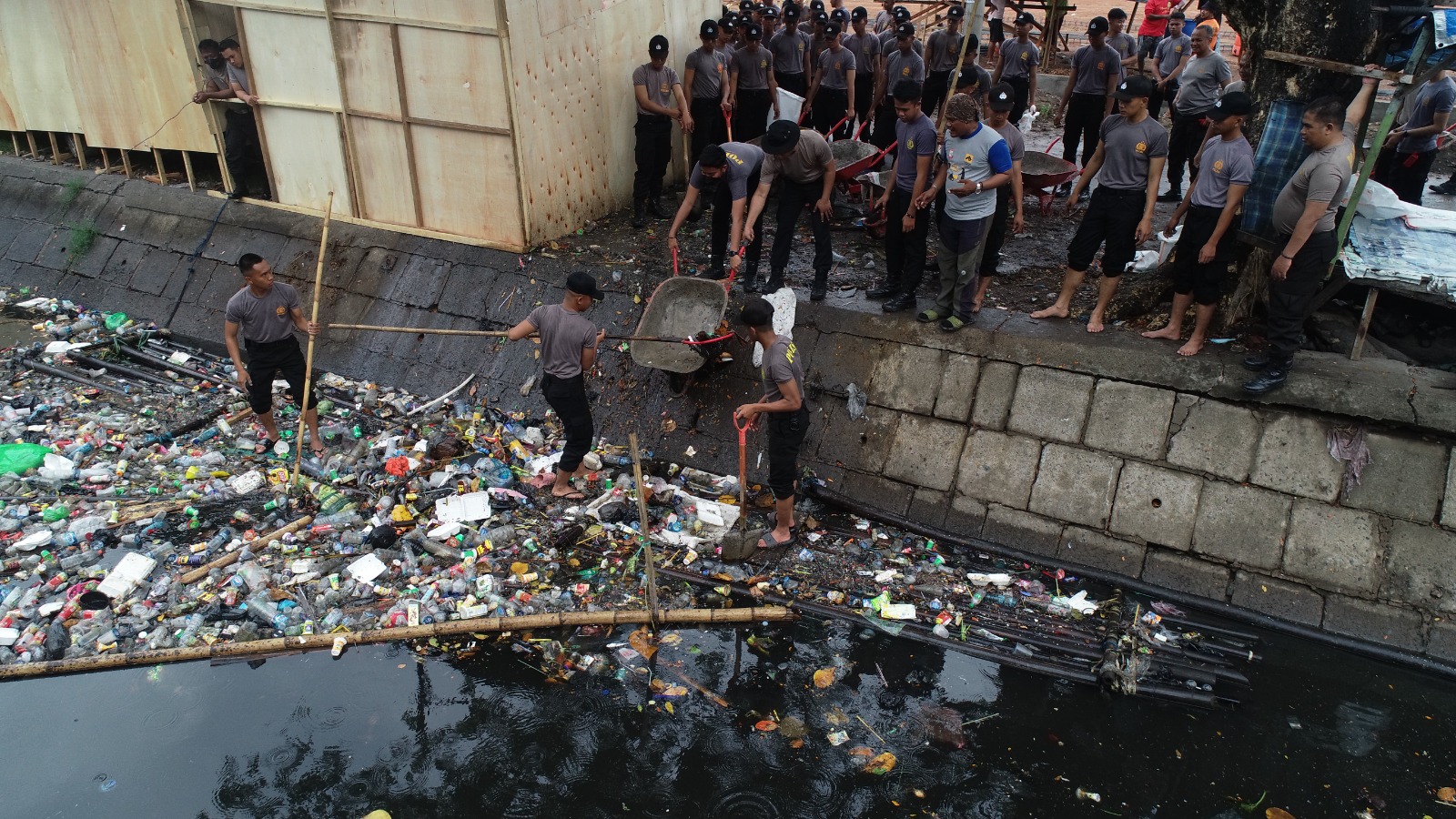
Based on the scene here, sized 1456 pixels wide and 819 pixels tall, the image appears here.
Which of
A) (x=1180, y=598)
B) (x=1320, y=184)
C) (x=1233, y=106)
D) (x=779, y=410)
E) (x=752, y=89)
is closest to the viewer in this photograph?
(x=1320, y=184)

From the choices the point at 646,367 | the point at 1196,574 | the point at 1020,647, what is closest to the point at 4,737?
the point at 646,367

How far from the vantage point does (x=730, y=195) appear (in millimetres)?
7098

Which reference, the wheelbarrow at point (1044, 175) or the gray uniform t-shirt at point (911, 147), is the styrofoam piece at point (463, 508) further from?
the wheelbarrow at point (1044, 175)

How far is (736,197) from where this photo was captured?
684cm

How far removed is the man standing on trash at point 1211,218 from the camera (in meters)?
5.61

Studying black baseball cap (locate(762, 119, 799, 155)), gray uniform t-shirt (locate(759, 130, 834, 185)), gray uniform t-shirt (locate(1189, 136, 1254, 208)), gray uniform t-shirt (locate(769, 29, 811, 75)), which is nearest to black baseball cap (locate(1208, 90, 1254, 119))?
gray uniform t-shirt (locate(1189, 136, 1254, 208))

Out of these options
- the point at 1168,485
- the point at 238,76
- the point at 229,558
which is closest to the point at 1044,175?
the point at 1168,485

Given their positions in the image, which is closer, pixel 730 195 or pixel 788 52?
pixel 730 195

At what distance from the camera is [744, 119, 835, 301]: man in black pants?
6.57 meters

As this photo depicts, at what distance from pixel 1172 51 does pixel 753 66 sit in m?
4.59

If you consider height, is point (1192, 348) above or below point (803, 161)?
below

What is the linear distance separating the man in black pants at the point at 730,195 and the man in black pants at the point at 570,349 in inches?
41.5

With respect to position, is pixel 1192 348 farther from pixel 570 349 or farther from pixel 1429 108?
pixel 1429 108

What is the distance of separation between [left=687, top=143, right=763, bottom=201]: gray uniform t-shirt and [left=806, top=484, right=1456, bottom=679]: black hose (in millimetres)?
2331
